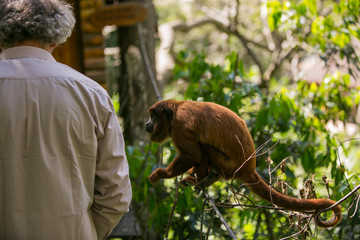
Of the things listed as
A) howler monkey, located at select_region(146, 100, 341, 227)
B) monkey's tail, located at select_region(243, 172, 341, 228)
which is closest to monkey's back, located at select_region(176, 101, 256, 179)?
howler monkey, located at select_region(146, 100, 341, 227)

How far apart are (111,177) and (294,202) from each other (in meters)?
1.08

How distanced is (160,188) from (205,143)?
4.38 ft

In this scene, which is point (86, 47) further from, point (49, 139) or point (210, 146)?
point (49, 139)

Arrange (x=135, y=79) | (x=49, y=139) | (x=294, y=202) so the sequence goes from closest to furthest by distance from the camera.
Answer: (x=49, y=139) < (x=294, y=202) < (x=135, y=79)

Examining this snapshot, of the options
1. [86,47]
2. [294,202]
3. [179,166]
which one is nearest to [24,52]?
[179,166]

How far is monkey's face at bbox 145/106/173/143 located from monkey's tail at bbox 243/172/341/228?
2.33 feet

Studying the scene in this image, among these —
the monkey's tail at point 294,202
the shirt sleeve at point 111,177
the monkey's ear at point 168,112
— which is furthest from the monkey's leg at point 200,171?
the shirt sleeve at point 111,177

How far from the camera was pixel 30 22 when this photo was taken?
68.2 inches

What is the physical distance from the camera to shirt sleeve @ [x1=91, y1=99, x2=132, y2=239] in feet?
5.97

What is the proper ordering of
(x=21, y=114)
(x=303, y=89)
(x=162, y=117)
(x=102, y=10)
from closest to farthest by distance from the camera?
(x=21, y=114)
(x=162, y=117)
(x=303, y=89)
(x=102, y=10)

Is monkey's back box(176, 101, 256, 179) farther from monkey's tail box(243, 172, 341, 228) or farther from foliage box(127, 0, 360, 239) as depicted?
foliage box(127, 0, 360, 239)

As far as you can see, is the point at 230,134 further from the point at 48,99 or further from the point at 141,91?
the point at 141,91

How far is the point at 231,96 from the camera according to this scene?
146 inches

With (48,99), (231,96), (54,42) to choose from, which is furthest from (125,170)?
(231,96)
